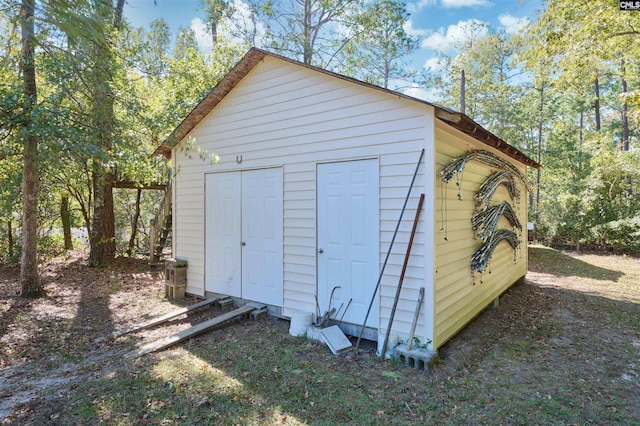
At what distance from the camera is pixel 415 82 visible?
14.2 meters

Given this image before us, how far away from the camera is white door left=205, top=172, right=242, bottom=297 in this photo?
5445mm

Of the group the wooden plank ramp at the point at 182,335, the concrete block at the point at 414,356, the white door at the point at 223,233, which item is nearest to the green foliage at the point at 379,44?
the white door at the point at 223,233

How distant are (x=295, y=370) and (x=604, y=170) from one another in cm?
1278

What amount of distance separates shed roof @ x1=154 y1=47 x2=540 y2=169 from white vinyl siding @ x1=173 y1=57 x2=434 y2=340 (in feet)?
0.30

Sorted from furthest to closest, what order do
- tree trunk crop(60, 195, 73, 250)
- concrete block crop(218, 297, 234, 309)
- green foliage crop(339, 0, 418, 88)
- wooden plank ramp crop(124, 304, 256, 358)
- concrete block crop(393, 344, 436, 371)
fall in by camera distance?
green foliage crop(339, 0, 418, 88), tree trunk crop(60, 195, 73, 250), concrete block crop(218, 297, 234, 309), wooden plank ramp crop(124, 304, 256, 358), concrete block crop(393, 344, 436, 371)

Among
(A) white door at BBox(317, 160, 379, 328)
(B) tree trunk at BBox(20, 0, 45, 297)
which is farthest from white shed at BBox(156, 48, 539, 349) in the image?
(B) tree trunk at BBox(20, 0, 45, 297)

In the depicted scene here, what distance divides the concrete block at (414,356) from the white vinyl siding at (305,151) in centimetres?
20

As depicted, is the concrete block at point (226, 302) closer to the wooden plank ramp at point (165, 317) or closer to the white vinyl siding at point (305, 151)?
the wooden plank ramp at point (165, 317)

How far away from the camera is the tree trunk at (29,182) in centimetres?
491

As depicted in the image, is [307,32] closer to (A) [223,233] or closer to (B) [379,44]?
(B) [379,44]

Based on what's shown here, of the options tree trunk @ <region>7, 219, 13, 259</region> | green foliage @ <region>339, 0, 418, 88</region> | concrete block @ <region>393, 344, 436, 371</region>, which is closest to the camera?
concrete block @ <region>393, 344, 436, 371</region>

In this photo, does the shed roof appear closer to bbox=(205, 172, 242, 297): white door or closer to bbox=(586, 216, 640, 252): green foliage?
bbox=(205, 172, 242, 297): white door

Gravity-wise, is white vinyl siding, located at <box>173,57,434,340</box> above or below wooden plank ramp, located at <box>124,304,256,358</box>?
above

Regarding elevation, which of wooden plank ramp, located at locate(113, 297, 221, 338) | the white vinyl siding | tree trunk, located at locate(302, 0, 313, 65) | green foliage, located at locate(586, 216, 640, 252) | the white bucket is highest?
tree trunk, located at locate(302, 0, 313, 65)
